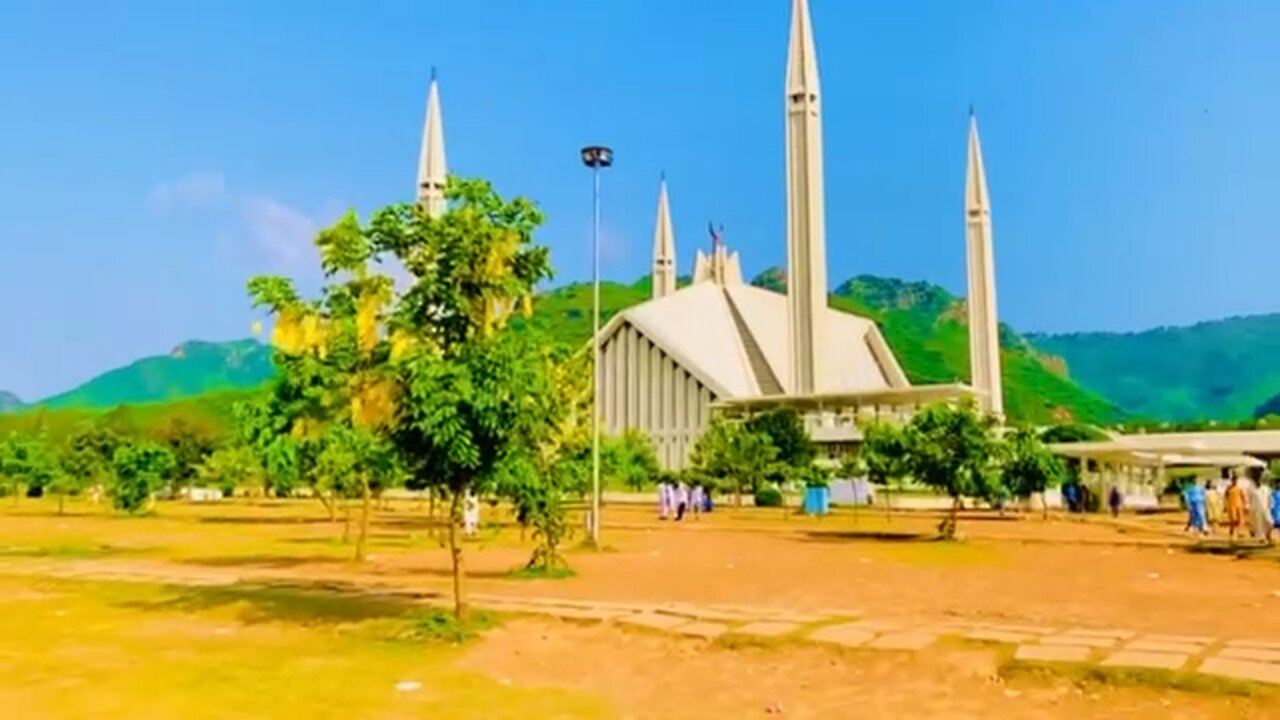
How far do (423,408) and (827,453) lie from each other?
198ft

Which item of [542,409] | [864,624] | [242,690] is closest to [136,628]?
[242,690]

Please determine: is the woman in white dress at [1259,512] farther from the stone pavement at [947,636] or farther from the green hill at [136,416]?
the green hill at [136,416]

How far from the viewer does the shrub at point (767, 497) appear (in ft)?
170

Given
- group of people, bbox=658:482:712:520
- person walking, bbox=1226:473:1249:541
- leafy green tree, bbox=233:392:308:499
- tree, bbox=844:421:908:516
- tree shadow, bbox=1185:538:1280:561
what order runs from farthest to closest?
group of people, bbox=658:482:712:520, tree, bbox=844:421:908:516, person walking, bbox=1226:473:1249:541, tree shadow, bbox=1185:538:1280:561, leafy green tree, bbox=233:392:308:499

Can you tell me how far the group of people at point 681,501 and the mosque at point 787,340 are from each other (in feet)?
69.1

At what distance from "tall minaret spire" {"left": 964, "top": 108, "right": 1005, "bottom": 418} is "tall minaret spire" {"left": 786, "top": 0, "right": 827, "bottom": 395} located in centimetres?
1485

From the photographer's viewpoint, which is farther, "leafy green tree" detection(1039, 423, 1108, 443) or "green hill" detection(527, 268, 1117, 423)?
"green hill" detection(527, 268, 1117, 423)

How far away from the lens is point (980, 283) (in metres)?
80.8

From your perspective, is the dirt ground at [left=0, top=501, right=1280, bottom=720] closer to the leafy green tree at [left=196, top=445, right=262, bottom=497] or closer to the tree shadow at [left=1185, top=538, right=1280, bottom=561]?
the tree shadow at [left=1185, top=538, right=1280, bottom=561]

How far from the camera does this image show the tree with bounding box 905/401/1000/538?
25.9 metres

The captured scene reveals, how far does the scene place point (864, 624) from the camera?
10.9 m

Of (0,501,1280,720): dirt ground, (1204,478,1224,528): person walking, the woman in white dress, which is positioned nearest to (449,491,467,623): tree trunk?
(0,501,1280,720): dirt ground

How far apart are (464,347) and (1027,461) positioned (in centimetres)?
2153

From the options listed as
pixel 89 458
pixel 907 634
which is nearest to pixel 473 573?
pixel 907 634
